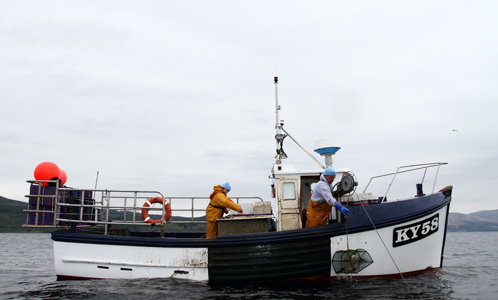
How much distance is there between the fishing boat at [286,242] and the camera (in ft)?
25.6

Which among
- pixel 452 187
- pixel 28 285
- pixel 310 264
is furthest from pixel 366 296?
pixel 28 285

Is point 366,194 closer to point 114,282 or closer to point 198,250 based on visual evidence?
point 198,250

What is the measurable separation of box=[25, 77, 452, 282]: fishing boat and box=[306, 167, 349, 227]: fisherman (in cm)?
23

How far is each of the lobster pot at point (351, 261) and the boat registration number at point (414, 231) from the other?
0.81 metres

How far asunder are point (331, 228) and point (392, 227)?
4.58 feet

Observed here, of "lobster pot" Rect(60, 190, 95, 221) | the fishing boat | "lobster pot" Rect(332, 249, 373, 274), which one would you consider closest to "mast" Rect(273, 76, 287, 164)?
the fishing boat

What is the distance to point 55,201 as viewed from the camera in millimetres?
8812

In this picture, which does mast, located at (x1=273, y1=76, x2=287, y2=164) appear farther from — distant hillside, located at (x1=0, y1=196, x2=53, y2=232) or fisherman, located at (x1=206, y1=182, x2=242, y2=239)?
distant hillside, located at (x1=0, y1=196, x2=53, y2=232)

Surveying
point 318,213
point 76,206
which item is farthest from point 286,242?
point 76,206

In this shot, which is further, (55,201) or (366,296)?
(55,201)

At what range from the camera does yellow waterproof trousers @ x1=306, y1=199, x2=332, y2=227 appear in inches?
311

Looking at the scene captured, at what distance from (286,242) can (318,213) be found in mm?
979

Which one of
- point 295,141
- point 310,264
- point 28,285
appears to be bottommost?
point 28,285

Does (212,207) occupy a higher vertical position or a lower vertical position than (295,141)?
lower
